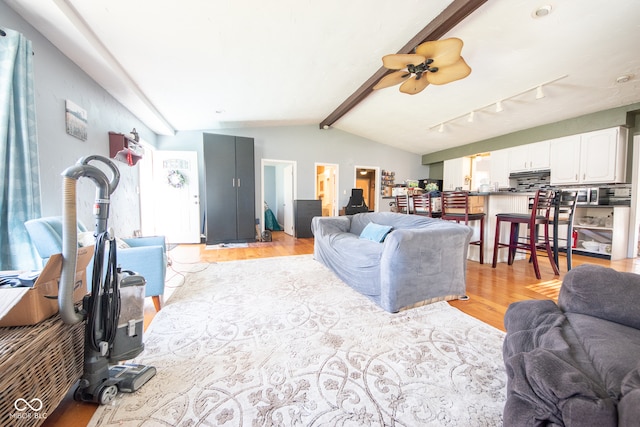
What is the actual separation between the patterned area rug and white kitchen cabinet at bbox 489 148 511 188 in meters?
4.59

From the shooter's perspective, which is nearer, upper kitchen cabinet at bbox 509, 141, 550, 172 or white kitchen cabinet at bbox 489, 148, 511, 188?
upper kitchen cabinet at bbox 509, 141, 550, 172

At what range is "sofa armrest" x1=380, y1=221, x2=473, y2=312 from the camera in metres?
1.86

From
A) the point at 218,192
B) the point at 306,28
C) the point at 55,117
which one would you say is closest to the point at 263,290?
the point at 55,117

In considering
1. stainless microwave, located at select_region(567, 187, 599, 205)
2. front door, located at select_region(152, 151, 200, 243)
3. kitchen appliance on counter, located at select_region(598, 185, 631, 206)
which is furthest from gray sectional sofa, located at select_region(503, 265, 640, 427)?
front door, located at select_region(152, 151, 200, 243)

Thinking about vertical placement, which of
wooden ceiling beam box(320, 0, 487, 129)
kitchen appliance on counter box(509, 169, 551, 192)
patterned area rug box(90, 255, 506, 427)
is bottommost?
patterned area rug box(90, 255, 506, 427)

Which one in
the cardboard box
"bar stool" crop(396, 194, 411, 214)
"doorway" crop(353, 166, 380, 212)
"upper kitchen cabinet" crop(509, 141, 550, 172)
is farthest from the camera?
"doorway" crop(353, 166, 380, 212)

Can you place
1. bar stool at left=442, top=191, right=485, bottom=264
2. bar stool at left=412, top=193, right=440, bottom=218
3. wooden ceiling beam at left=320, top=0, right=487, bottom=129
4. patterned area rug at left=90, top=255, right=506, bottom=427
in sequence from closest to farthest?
patterned area rug at left=90, top=255, right=506, bottom=427, wooden ceiling beam at left=320, top=0, right=487, bottom=129, bar stool at left=442, top=191, right=485, bottom=264, bar stool at left=412, top=193, right=440, bottom=218

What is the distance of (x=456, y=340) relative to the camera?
1541 millimetres

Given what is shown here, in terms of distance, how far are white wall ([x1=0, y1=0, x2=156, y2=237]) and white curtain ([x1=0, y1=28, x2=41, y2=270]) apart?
0.30m

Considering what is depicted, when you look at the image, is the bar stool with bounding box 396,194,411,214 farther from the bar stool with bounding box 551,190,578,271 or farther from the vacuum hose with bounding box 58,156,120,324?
the vacuum hose with bounding box 58,156,120,324

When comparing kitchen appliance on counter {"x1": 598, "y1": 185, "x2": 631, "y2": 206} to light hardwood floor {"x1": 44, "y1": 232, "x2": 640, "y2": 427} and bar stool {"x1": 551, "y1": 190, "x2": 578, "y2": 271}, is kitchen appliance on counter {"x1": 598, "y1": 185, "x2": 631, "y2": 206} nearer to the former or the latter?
light hardwood floor {"x1": 44, "y1": 232, "x2": 640, "y2": 427}

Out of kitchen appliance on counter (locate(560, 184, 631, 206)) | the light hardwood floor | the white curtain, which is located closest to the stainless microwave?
kitchen appliance on counter (locate(560, 184, 631, 206))

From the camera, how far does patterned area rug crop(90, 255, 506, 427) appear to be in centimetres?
102

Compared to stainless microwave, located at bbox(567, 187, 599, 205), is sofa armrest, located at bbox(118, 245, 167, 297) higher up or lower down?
lower down
